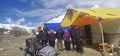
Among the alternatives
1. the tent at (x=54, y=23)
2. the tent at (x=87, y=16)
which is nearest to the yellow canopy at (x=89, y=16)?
the tent at (x=87, y=16)

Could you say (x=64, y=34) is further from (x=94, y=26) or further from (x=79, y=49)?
(x=94, y=26)

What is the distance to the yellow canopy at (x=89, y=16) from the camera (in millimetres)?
17891

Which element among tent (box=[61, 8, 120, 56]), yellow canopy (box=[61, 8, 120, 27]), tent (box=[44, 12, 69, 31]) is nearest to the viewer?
yellow canopy (box=[61, 8, 120, 27])

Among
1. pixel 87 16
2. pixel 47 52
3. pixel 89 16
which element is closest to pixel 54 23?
pixel 87 16

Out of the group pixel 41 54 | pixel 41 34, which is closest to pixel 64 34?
pixel 41 34

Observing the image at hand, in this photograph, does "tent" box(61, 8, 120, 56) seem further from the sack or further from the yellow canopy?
the sack

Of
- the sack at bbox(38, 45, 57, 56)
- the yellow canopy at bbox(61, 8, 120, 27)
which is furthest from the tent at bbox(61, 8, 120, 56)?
the sack at bbox(38, 45, 57, 56)

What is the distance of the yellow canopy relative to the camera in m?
17.9

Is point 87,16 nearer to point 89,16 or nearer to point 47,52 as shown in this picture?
point 89,16

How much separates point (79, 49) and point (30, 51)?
6320mm

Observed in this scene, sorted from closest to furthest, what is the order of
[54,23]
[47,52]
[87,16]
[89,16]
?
[47,52] → [89,16] → [87,16] → [54,23]


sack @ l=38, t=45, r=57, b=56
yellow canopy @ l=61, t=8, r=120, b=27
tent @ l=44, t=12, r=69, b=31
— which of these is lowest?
sack @ l=38, t=45, r=57, b=56

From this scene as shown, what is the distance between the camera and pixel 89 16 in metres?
18.1

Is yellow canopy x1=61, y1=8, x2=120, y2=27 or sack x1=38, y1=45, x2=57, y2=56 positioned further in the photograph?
yellow canopy x1=61, y1=8, x2=120, y2=27
